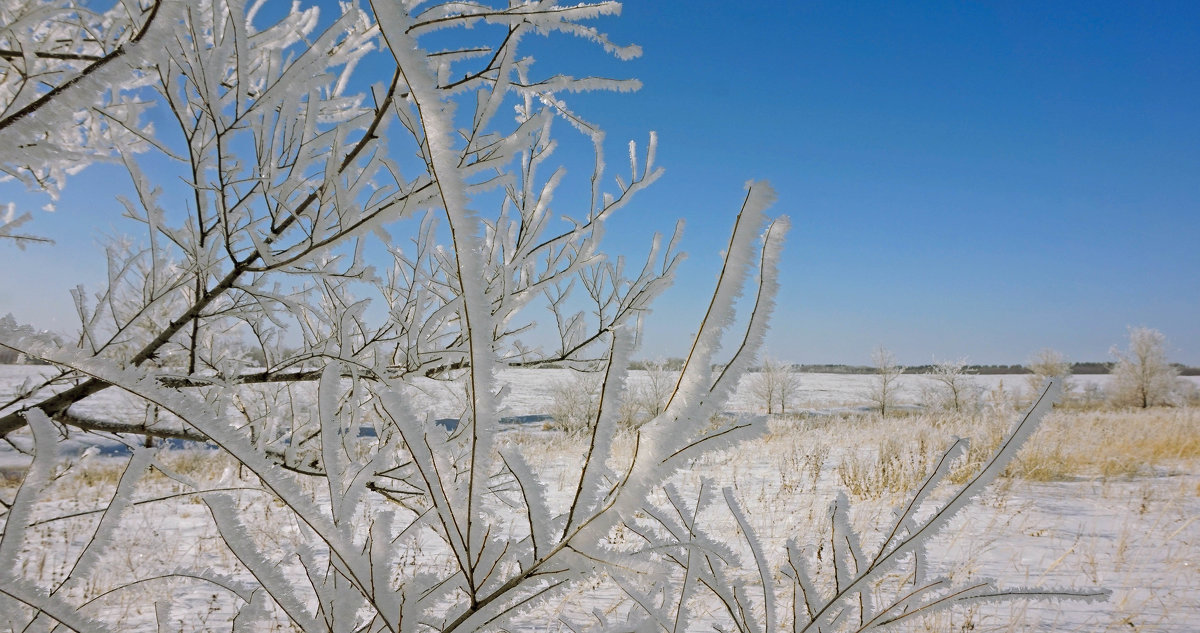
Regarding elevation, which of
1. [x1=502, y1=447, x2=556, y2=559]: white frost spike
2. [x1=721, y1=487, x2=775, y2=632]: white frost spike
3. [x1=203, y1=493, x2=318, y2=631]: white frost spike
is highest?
[x1=502, y1=447, x2=556, y2=559]: white frost spike

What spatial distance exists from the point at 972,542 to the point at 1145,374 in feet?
104

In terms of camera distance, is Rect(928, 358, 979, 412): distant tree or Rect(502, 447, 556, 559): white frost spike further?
Rect(928, 358, 979, 412): distant tree

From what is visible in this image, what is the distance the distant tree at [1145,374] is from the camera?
25.2 meters

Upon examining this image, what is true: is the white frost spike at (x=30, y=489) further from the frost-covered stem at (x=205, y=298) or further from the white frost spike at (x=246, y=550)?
the frost-covered stem at (x=205, y=298)

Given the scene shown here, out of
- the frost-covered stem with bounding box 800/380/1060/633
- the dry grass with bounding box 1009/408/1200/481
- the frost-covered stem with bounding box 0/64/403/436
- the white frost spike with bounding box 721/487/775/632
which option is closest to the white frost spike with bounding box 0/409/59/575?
the frost-covered stem with bounding box 0/64/403/436

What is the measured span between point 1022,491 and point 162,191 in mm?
6492

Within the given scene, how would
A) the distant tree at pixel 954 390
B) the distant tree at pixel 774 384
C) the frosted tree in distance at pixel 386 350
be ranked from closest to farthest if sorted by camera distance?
the frosted tree in distance at pixel 386 350
the distant tree at pixel 954 390
the distant tree at pixel 774 384

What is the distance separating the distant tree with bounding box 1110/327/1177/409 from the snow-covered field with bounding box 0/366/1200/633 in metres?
27.1

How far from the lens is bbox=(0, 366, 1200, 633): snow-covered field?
2.65 m

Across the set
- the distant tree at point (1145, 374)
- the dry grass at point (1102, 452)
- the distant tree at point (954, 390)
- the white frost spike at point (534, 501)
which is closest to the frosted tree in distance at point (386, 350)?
the white frost spike at point (534, 501)

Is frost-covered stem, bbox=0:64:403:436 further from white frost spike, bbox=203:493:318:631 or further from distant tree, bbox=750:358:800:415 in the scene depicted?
distant tree, bbox=750:358:800:415

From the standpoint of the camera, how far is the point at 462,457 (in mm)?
1205

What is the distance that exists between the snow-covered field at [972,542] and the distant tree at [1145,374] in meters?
27.1

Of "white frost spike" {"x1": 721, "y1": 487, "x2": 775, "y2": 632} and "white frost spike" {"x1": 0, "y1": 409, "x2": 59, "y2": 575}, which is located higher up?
"white frost spike" {"x1": 0, "y1": 409, "x2": 59, "y2": 575}
